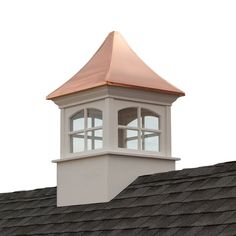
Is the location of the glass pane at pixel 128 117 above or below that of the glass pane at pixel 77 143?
above

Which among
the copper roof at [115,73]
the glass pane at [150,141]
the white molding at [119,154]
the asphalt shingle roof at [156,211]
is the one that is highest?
the copper roof at [115,73]

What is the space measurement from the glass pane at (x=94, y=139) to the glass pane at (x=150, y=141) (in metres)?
0.73

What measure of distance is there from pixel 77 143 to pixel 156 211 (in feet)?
10.5

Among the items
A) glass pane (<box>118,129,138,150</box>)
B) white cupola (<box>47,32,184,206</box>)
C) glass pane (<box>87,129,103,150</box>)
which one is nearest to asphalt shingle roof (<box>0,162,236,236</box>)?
white cupola (<box>47,32,184,206</box>)

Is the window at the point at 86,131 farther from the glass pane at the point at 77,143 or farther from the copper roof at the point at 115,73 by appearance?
the copper roof at the point at 115,73

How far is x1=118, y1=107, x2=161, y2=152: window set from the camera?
16.6m

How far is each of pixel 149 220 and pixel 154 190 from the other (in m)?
1.19

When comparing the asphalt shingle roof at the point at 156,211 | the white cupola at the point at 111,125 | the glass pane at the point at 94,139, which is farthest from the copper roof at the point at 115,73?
the asphalt shingle roof at the point at 156,211

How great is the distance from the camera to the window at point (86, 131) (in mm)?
16641

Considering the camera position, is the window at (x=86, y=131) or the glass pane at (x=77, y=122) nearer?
the window at (x=86, y=131)

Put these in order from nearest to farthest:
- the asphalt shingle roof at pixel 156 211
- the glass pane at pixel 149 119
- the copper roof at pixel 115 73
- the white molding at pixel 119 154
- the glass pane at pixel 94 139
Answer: the asphalt shingle roof at pixel 156 211 < the white molding at pixel 119 154 < the copper roof at pixel 115 73 < the glass pane at pixel 94 139 < the glass pane at pixel 149 119

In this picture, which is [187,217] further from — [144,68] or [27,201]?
[27,201]

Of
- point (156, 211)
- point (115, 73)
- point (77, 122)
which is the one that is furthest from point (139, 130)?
point (156, 211)

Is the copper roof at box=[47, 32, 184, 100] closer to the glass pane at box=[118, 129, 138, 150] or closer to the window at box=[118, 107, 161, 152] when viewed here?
the window at box=[118, 107, 161, 152]
